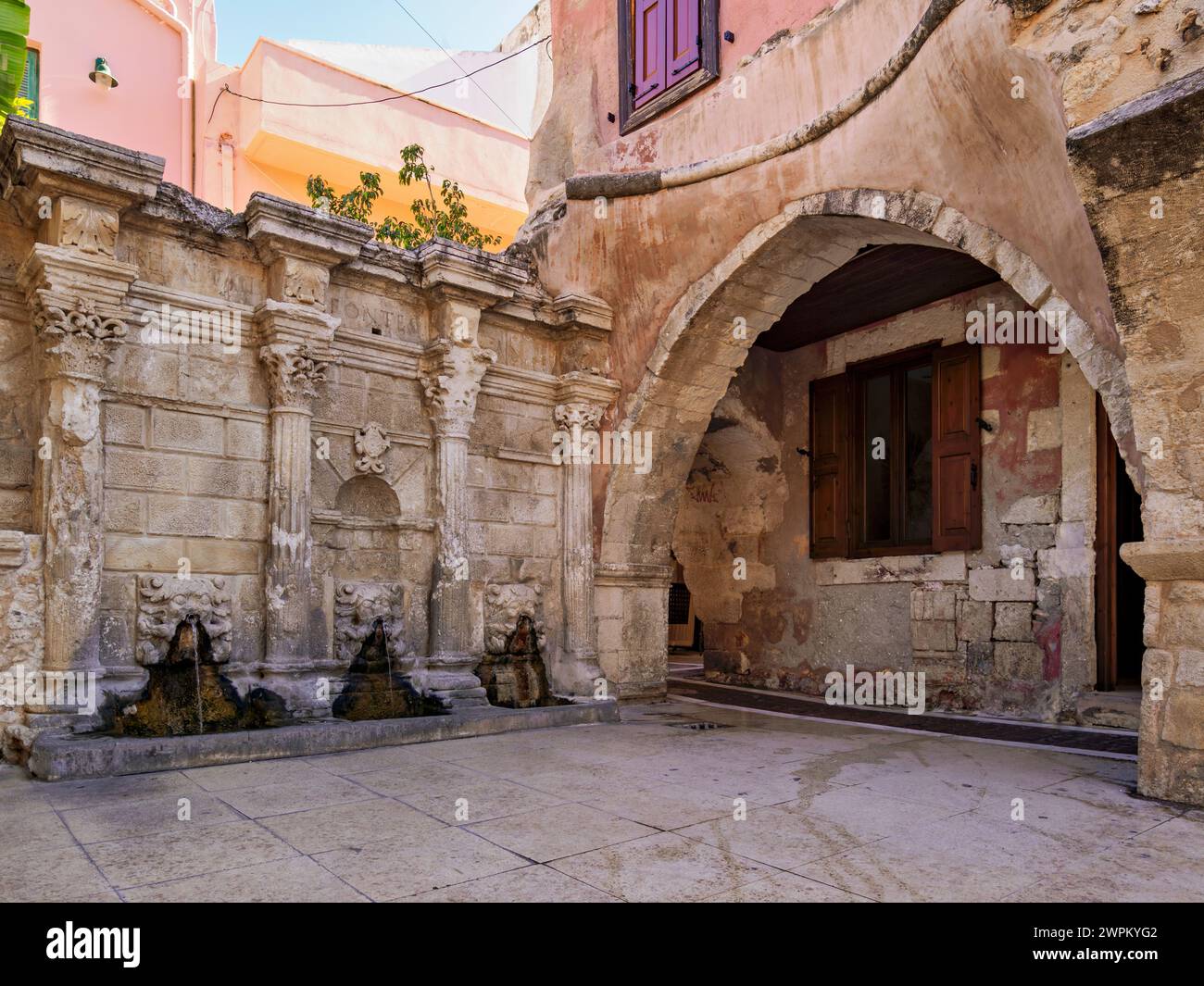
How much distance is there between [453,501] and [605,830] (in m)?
3.43

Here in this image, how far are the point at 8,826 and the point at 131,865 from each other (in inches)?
32.8

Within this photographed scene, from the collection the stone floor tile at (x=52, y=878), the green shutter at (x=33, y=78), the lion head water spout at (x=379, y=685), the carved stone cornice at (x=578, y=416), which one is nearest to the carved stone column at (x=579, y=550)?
the carved stone cornice at (x=578, y=416)

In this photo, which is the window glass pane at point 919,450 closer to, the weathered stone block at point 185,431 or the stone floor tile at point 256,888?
the weathered stone block at point 185,431

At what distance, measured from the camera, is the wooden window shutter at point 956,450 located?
283 inches

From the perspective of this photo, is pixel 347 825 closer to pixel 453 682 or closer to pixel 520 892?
pixel 520 892

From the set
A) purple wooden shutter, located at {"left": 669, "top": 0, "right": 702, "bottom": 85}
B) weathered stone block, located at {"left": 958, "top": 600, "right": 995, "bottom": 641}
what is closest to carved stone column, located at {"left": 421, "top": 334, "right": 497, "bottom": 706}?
purple wooden shutter, located at {"left": 669, "top": 0, "right": 702, "bottom": 85}

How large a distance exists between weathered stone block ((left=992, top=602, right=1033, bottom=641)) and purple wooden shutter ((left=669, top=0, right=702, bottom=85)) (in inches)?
184

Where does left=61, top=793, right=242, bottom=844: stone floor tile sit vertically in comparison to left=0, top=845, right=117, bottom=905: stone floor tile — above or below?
below

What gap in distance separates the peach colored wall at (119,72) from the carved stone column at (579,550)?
23.7 feet

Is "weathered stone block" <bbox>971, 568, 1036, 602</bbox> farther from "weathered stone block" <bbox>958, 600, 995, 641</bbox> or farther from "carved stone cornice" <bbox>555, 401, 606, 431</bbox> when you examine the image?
"carved stone cornice" <bbox>555, 401, 606, 431</bbox>

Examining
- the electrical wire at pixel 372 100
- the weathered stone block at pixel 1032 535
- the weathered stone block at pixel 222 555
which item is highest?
the electrical wire at pixel 372 100

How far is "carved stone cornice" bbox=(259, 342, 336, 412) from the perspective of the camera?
5.54 metres

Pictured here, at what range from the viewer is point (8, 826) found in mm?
3307
